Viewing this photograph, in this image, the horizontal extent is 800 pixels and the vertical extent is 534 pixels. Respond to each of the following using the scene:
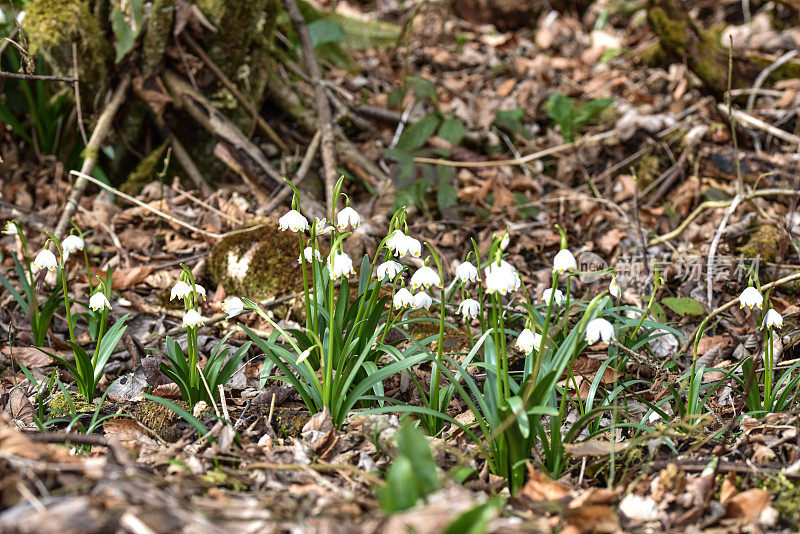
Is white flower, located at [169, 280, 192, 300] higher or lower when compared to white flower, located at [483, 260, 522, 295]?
lower

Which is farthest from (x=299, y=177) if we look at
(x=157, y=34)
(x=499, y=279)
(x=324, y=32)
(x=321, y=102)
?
(x=499, y=279)

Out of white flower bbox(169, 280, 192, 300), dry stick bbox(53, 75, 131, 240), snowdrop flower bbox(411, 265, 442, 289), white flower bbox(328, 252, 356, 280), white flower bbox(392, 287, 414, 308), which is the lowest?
white flower bbox(392, 287, 414, 308)

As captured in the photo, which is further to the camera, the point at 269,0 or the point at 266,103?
the point at 266,103

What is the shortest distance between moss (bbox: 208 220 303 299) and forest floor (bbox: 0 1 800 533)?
0.06 ft

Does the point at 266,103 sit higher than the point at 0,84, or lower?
lower

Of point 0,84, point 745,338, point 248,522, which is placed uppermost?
point 0,84

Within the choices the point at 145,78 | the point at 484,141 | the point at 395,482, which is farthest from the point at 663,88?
the point at 395,482

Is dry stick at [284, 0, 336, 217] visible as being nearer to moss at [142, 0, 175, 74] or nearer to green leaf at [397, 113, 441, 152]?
green leaf at [397, 113, 441, 152]

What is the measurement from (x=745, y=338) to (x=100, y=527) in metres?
2.64

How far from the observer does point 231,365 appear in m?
2.30

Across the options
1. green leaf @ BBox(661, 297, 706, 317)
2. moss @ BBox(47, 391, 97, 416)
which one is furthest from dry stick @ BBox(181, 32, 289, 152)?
green leaf @ BBox(661, 297, 706, 317)

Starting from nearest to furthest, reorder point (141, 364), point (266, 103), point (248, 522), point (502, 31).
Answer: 1. point (248, 522)
2. point (141, 364)
3. point (266, 103)
4. point (502, 31)

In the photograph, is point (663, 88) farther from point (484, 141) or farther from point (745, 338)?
point (745, 338)

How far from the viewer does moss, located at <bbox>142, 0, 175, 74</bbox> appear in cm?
364
